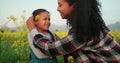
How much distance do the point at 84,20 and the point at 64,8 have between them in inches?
9.8

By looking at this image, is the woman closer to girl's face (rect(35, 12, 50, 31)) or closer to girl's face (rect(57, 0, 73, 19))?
girl's face (rect(57, 0, 73, 19))

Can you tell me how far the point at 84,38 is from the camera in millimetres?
3164

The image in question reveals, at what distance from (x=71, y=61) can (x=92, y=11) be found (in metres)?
0.54

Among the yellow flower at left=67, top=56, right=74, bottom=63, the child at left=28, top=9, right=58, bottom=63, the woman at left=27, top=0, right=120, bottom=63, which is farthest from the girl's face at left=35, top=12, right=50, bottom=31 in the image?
the yellow flower at left=67, top=56, right=74, bottom=63

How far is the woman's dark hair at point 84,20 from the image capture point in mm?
3154

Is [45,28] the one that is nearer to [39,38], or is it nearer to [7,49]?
[39,38]

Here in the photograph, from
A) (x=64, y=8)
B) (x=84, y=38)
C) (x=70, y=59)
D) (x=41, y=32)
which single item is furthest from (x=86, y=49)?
(x=41, y=32)

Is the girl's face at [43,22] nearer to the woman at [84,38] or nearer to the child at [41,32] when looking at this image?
the child at [41,32]

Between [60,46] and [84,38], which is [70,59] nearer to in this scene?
[60,46]

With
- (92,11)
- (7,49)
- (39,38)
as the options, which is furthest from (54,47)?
(7,49)

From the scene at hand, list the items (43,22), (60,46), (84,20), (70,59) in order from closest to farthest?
(84,20), (60,46), (70,59), (43,22)

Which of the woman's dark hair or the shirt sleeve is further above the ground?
the woman's dark hair

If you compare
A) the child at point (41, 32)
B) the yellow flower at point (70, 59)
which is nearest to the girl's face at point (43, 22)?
the child at point (41, 32)

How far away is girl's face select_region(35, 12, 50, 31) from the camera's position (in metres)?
3.79
